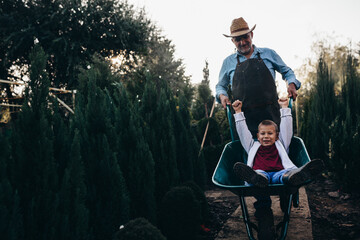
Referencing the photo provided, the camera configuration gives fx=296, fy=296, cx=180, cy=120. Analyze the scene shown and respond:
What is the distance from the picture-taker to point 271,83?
137 inches

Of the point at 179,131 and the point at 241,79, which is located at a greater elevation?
the point at 241,79

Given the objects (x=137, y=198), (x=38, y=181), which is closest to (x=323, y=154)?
(x=137, y=198)

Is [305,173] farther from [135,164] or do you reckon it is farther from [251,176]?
[135,164]

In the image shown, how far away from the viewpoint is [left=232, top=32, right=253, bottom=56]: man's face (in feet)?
11.5

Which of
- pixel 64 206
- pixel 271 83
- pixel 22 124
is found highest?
pixel 271 83

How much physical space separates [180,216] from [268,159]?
3.36 feet

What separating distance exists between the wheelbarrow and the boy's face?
35 cm

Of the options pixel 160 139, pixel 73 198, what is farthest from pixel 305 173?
pixel 160 139

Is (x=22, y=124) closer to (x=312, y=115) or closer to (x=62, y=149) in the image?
(x=62, y=149)

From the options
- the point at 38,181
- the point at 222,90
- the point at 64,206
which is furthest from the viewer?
the point at 222,90

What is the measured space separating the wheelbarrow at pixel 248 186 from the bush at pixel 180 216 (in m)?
0.41

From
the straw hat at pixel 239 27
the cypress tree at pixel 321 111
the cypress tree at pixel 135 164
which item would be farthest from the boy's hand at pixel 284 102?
the cypress tree at pixel 321 111

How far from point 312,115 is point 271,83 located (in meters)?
3.34

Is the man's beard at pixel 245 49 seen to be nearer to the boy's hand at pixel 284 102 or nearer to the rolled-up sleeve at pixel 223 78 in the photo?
the rolled-up sleeve at pixel 223 78
